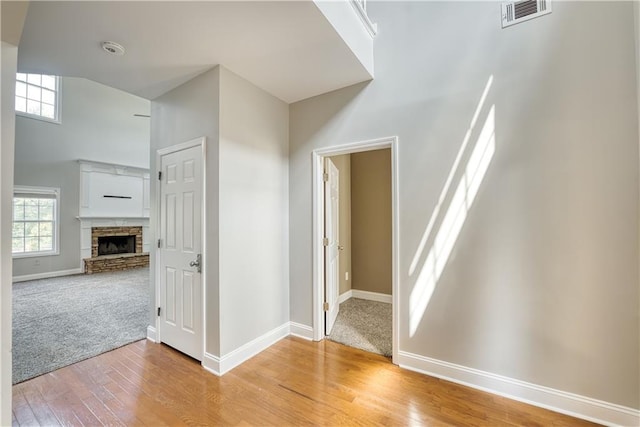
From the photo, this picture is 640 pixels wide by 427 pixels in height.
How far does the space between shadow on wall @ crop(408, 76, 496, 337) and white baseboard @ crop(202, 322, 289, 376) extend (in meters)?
1.42

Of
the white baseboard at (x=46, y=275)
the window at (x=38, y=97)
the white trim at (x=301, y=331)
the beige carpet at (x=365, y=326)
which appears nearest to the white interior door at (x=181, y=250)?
the white trim at (x=301, y=331)

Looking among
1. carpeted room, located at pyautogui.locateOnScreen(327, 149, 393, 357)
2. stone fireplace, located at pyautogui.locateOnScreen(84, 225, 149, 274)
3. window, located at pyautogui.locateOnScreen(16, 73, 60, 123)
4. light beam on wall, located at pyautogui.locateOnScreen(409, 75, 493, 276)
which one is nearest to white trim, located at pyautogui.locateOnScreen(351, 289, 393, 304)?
carpeted room, located at pyautogui.locateOnScreen(327, 149, 393, 357)

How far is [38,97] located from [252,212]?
7045 millimetres

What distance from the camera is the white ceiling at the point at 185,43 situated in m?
1.71

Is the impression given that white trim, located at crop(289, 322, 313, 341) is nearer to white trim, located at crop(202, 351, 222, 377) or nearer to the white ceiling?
white trim, located at crop(202, 351, 222, 377)

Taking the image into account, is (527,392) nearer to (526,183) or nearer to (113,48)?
(526,183)

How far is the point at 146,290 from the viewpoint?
4977mm

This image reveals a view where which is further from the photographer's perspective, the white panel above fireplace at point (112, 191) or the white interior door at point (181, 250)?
the white panel above fireplace at point (112, 191)

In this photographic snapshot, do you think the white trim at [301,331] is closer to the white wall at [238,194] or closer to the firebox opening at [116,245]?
the white wall at [238,194]

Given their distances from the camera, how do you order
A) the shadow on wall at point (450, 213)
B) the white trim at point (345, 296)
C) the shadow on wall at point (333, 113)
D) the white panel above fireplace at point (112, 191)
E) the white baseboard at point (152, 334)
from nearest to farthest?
the shadow on wall at point (450, 213), the shadow on wall at point (333, 113), the white baseboard at point (152, 334), the white trim at point (345, 296), the white panel above fireplace at point (112, 191)

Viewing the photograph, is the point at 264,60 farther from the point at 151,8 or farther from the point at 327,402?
the point at 327,402

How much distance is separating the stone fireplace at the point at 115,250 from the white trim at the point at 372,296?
6368mm

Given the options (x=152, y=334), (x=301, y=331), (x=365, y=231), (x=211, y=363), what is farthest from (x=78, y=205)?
(x=365, y=231)

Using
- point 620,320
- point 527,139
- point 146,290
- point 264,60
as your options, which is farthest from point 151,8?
point 146,290
